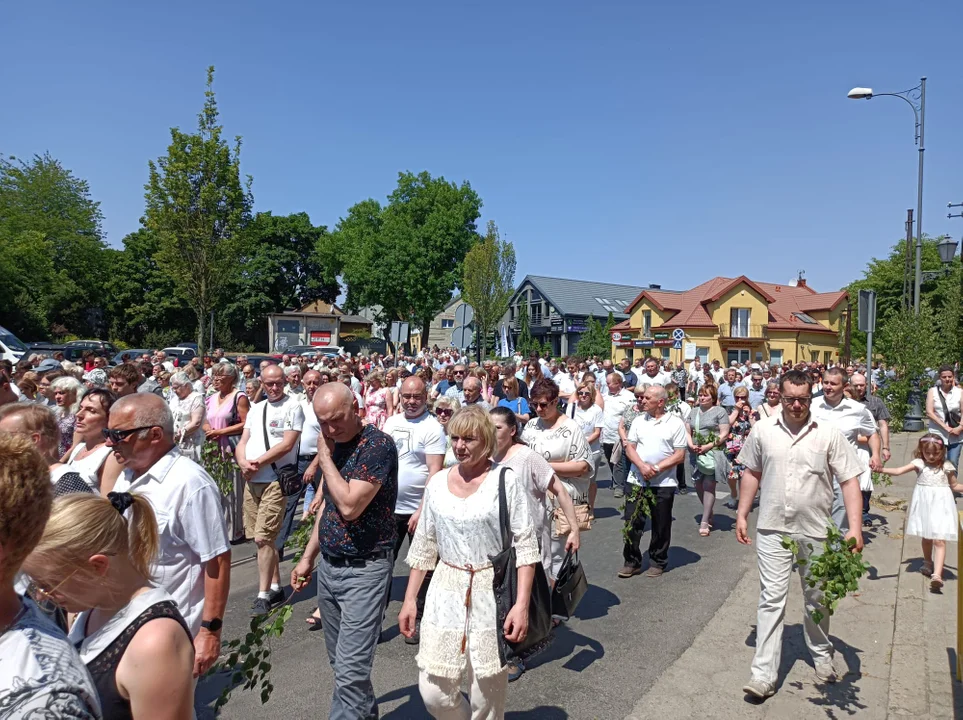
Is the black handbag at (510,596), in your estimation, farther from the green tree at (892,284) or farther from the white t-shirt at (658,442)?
the green tree at (892,284)

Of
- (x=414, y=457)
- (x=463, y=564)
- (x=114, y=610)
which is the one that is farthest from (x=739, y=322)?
(x=114, y=610)

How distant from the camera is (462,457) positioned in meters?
3.57

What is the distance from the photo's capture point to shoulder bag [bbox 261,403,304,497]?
613cm

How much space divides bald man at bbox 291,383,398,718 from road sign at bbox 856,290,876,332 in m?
9.12

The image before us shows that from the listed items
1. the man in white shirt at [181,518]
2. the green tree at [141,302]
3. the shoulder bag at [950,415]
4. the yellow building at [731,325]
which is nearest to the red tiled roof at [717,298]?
the yellow building at [731,325]

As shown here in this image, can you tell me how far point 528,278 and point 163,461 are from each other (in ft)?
211

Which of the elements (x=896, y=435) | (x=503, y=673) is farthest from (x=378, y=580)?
(x=896, y=435)

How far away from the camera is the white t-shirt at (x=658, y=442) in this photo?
6.95m

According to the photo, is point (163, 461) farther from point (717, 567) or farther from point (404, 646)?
point (717, 567)

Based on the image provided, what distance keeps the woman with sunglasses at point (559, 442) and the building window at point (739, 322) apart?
51232 millimetres

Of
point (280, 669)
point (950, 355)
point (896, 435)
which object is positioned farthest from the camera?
point (950, 355)

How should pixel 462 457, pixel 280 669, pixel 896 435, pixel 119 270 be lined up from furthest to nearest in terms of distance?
pixel 119 270, pixel 896 435, pixel 280 669, pixel 462 457

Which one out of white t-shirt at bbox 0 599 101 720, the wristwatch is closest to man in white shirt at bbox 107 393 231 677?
the wristwatch

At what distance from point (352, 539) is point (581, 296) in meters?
63.9
